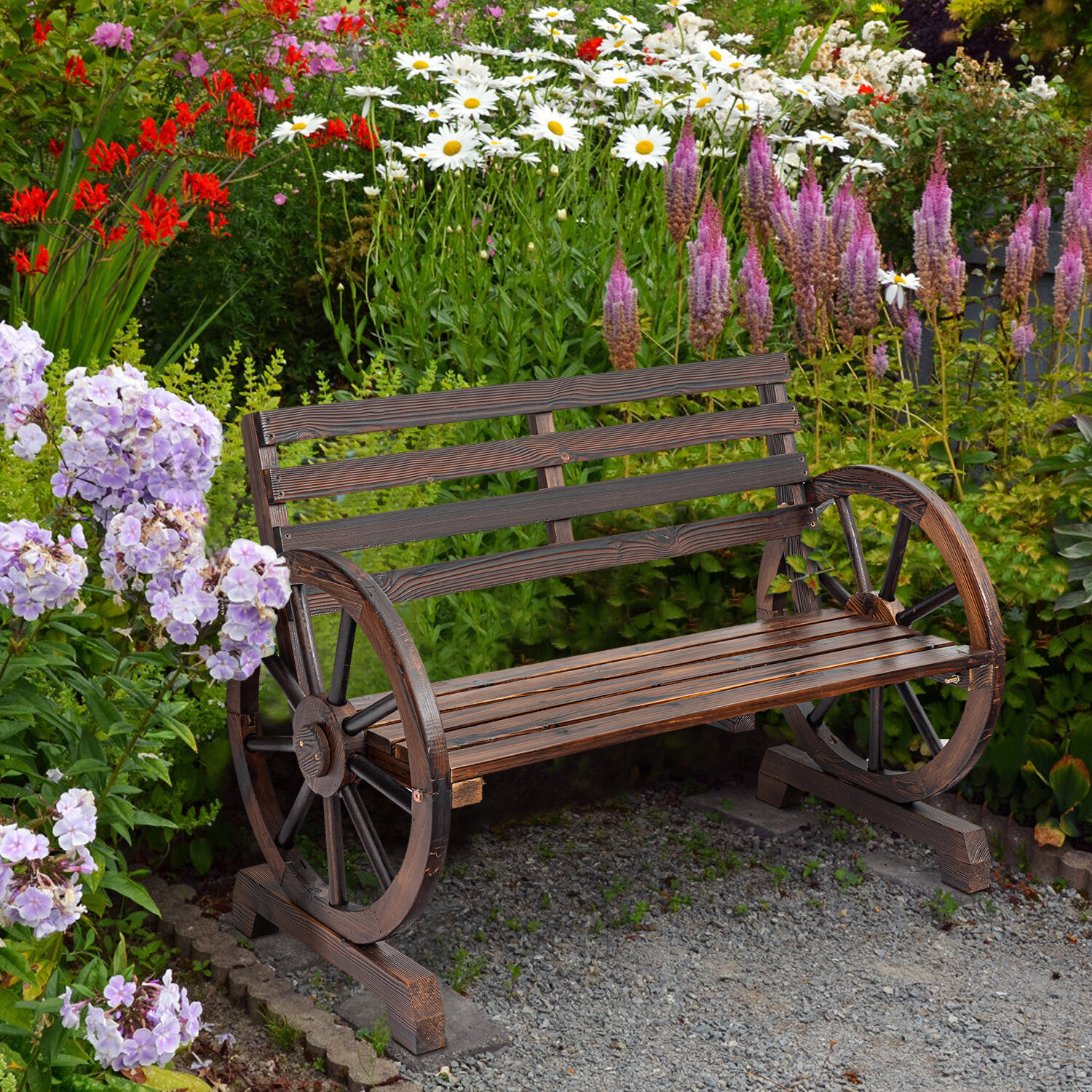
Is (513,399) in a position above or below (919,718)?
above

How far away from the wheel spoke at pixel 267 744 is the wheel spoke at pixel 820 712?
1.43m

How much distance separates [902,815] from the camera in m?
3.26

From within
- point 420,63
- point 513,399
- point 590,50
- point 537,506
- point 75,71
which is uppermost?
point 590,50

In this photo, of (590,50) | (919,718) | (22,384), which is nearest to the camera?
(22,384)

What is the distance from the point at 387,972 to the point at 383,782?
35 centimetres

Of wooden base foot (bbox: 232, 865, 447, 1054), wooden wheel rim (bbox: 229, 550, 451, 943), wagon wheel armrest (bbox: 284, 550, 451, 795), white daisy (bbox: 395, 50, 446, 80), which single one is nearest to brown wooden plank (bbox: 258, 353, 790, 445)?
wooden wheel rim (bbox: 229, 550, 451, 943)

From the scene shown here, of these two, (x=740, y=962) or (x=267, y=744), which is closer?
(x=267, y=744)

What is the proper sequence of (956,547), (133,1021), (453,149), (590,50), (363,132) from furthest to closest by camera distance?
1. (590,50)
2. (363,132)
3. (453,149)
4. (956,547)
5. (133,1021)

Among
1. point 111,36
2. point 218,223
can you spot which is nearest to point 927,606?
point 218,223

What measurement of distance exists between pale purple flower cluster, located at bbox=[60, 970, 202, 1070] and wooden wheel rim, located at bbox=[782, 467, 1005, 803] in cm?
194

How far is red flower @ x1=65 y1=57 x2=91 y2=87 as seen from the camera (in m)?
3.93

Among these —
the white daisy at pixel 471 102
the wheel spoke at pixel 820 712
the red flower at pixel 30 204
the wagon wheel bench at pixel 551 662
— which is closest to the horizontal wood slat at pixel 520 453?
the wagon wheel bench at pixel 551 662

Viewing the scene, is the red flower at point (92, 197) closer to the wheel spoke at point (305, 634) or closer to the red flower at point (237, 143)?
the red flower at point (237, 143)

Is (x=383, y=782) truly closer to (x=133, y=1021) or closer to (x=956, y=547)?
(x=133, y=1021)
